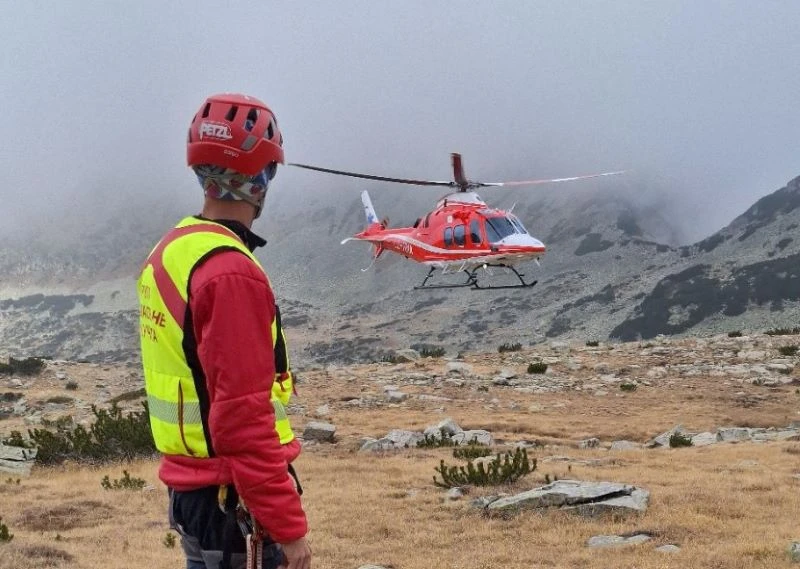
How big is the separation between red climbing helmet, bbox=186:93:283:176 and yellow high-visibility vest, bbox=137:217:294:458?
0.88 ft

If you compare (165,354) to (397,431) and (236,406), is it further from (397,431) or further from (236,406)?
(397,431)

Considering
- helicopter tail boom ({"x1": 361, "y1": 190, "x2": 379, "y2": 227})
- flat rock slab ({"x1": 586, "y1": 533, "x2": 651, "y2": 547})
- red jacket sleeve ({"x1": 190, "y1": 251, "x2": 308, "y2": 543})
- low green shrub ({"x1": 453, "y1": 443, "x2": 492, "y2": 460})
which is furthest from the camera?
helicopter tail boom ({"x1": 361, "y1": 190, "x2": 379, "y2": 227})

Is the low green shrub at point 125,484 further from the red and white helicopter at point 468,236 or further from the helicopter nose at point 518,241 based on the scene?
the helicopter nose at point 518,241

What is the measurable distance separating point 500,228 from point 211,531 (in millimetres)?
19446

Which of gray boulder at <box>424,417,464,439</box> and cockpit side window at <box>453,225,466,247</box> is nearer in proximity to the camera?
gray boulder at <box>424,417,464,439</box>

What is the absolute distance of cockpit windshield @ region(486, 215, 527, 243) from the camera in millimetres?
21266

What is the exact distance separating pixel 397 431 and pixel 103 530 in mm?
7520

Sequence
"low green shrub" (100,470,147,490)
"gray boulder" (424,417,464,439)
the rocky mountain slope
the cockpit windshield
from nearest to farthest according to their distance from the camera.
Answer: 1. "low green shrub" (100,470,147,490)
2. "gray boulder" (424,417,464,439)
3. the cockpit windshield
4. the rocky mountain slope

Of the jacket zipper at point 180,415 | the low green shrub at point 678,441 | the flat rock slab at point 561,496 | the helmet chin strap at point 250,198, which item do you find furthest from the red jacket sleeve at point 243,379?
the low green shrub at point 678,441

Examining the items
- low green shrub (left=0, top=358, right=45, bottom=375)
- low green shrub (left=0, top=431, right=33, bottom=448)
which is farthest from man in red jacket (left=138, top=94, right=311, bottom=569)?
low green shrub (left=0, top=358, right=45, bottom=375)

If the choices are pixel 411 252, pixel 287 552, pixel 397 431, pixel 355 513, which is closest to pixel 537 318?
pixel 411 252

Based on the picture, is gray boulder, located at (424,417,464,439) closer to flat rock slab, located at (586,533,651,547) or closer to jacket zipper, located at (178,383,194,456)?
flat rock slab, located at (586,533,651,547)

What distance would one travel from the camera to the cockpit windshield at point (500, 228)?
21.3m

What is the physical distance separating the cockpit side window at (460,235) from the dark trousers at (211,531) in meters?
19.3
